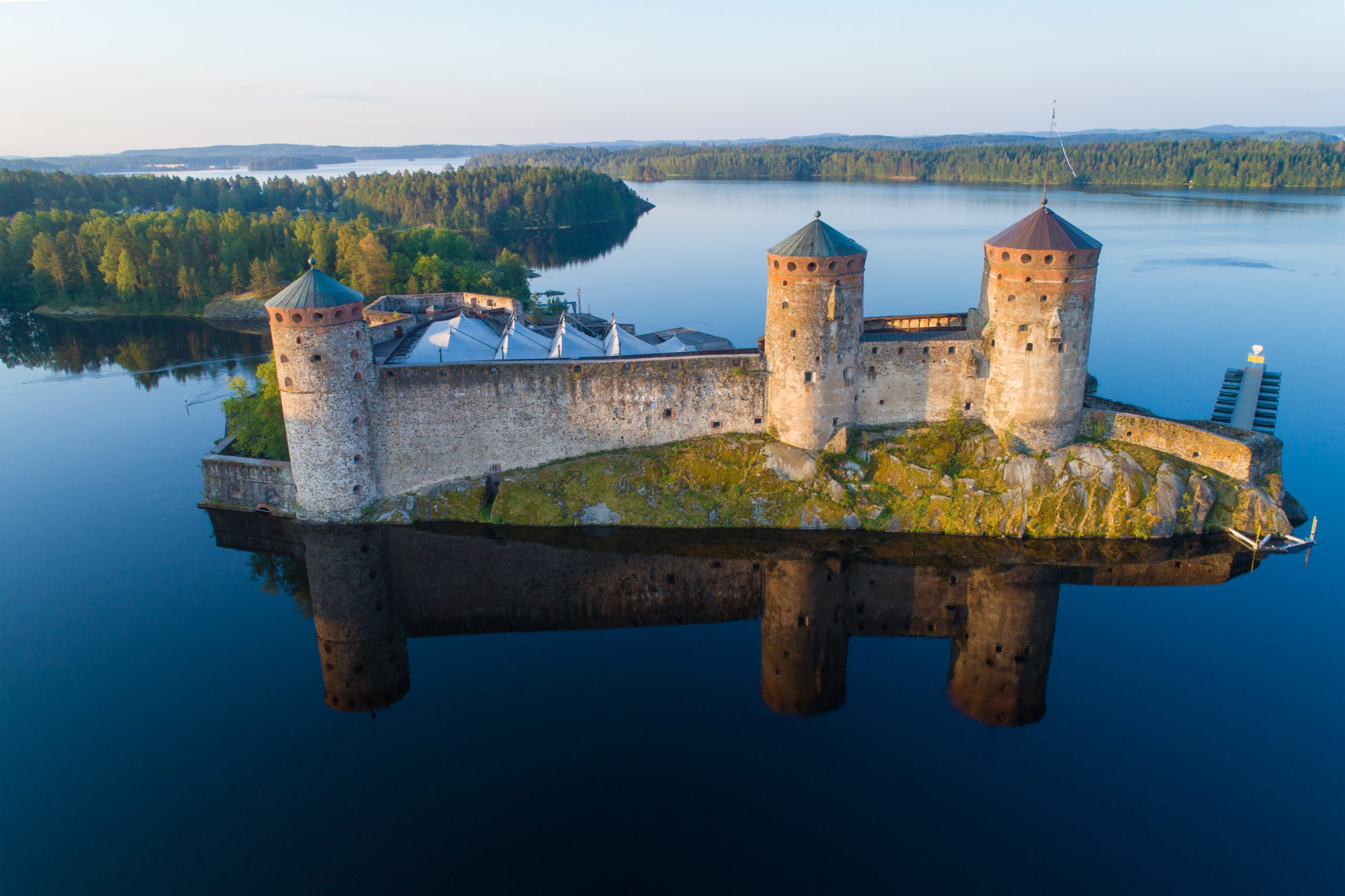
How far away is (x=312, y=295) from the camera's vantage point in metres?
24.2

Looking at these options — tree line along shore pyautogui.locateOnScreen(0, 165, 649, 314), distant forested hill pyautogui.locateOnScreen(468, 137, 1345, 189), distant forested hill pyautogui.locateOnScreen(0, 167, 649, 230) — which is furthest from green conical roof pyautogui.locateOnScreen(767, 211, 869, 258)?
distant forested hill pyautogui.locateOnScreen(468, 137, 1345, 189)

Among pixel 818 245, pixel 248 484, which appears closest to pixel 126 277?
pixel 248 484

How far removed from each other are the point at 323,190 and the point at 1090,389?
11361 cm

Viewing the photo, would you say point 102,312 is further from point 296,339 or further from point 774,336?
point 774,336

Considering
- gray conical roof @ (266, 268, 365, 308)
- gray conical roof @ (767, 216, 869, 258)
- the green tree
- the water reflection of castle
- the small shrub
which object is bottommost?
the water reflection of castle

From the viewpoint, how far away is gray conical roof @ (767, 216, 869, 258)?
24.8 metres

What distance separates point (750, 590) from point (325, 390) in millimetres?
A: 13534

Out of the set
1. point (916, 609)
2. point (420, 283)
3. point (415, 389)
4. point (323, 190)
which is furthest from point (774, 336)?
point (323, 190)

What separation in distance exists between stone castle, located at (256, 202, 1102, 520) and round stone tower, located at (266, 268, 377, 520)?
1.8 inches

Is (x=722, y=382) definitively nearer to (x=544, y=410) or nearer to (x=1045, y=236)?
(x=544, y=410)

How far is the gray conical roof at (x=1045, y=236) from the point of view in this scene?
2459 cm

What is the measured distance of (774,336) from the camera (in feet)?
86.2

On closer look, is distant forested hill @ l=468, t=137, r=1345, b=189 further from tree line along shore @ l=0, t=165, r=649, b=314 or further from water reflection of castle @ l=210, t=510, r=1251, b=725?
water reflection of castle @ l=210, t=510, r=1251, b=725

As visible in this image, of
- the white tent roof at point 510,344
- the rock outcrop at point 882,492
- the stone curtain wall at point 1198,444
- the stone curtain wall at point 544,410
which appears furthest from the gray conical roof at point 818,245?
the stone curtain wall at point 1198,444
